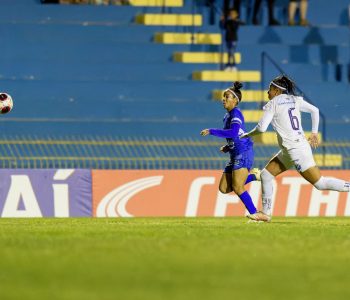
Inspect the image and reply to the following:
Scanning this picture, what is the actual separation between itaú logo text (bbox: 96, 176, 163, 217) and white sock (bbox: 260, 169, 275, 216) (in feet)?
18.5

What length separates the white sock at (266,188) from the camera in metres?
15.4

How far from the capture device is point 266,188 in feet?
50.8

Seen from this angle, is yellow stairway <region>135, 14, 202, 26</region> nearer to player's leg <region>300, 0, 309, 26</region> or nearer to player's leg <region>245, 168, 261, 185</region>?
player's leg <region>300, 0, 309, 26</region>

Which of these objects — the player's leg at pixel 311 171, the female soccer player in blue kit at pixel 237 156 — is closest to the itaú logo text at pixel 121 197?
the female soccer player in blue kit at pixel 237 156

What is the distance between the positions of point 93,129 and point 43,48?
3.11 metres

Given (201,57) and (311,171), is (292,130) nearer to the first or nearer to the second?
(311,171)

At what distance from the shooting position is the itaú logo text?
68.3 ft

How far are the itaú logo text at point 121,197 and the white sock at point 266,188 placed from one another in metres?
5.63

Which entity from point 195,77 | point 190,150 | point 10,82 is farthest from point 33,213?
point 195,77

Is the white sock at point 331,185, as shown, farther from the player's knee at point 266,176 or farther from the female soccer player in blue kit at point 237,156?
the female soccer player in blue kit at point 237,156

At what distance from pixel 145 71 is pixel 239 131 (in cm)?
1166

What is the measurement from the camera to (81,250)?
10.3m

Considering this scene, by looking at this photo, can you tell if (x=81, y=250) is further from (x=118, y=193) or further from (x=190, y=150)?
(x=190, y=150)

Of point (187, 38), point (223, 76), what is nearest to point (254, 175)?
point (223, 76)
